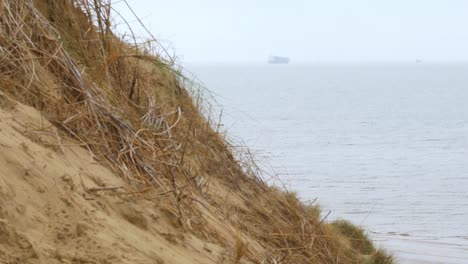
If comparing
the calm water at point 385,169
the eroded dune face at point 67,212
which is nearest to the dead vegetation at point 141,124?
the eroded dune face at point 67,212

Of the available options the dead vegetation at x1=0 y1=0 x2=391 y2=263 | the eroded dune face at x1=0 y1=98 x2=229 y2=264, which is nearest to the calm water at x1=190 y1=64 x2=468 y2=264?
the dead vegetation at x1=0 y1=0 x2=391 y2=263

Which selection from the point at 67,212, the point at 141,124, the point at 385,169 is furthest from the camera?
the point at 385,169

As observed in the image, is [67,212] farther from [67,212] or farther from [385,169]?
[385,169]

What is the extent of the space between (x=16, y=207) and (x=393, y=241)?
13.9 metres

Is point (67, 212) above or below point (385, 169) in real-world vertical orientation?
below

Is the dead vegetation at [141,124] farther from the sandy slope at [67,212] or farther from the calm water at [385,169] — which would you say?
the calm water at [385,169]

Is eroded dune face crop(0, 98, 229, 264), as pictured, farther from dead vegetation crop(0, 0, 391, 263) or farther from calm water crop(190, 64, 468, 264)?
calm water crop(190, 64, 468, 264)

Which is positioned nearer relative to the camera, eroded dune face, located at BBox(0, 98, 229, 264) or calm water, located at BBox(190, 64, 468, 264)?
eroded dune face, located at BBox(0, 98, 229, 264)

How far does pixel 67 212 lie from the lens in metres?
4.07

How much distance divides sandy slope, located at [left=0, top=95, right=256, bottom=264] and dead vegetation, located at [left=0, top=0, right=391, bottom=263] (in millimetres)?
144

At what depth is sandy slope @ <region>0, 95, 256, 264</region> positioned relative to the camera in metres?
3.79

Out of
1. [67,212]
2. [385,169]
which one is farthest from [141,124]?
[385,169]

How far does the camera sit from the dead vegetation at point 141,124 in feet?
16.9

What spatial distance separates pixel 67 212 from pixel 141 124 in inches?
78.1
